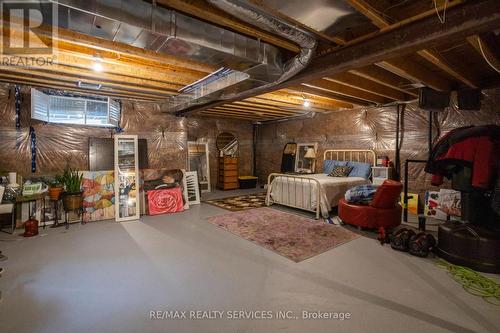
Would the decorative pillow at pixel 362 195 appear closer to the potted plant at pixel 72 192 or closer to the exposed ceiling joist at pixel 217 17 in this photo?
the exposed ceiling joist at pixel 217 17

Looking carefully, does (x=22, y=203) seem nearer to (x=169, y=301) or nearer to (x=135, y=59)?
(x=135, y=59)

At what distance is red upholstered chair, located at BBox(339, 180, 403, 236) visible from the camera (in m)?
3.40

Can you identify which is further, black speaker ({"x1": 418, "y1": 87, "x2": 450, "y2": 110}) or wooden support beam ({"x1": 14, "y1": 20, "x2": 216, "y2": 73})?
black speaker ({"x1": 418, "y1": 87, "x2": 450, "y2": 110})

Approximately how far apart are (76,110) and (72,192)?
176cm

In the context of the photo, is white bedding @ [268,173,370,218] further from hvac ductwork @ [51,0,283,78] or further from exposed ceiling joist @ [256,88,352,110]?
hvac ductwork @ [51,0,283,78]

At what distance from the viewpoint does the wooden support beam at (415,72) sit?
2.77 meters

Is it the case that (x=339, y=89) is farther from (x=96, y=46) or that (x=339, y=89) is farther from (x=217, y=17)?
(x=96, y=46)

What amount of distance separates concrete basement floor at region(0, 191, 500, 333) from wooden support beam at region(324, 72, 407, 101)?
2298mm

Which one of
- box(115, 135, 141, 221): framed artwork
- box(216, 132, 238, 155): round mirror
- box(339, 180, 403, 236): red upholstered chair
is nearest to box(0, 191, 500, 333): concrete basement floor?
box(339, 180, 403, 236): red upholstered chair

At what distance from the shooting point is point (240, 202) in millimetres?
5711

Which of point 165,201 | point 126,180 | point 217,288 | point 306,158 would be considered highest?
point 306,158

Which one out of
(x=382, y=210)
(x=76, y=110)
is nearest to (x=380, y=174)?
(x=382, y=210)

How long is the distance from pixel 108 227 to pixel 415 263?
14.6ft

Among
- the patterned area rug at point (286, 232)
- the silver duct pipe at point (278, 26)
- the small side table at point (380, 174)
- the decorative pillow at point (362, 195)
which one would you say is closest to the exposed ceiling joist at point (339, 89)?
the silver duct pipe at point (278, 26)
